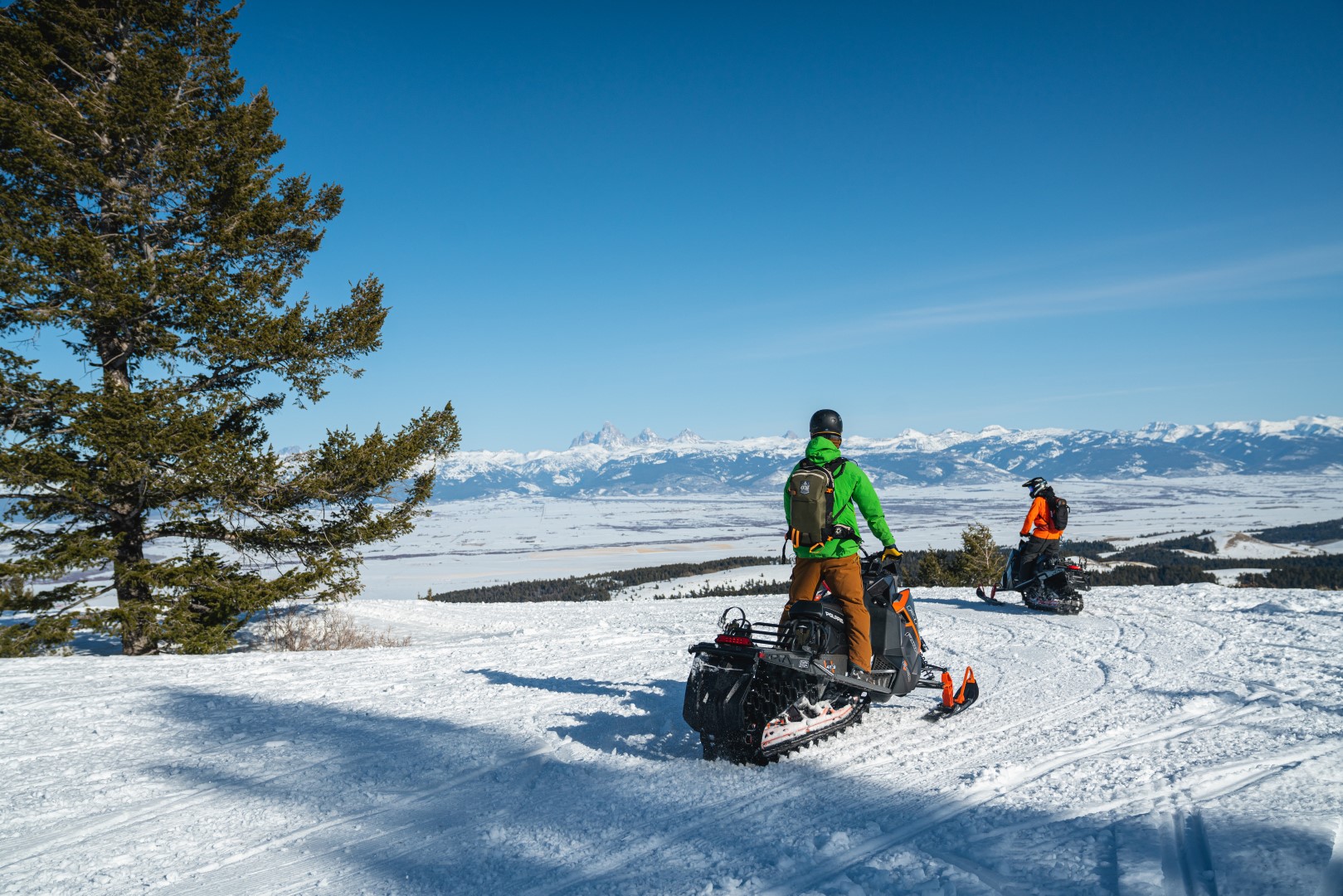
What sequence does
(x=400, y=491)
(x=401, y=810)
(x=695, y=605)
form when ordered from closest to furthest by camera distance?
(x=401, y=810), (x=400, y=491), (x=695, y=605)

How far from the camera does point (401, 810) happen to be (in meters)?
3.87

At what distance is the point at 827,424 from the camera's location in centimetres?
510

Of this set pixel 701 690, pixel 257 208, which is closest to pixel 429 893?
pixel 701 690

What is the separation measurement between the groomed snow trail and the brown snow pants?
2.02 ft

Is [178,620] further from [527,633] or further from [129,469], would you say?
[527,633]

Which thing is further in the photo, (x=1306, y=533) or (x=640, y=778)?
(x=1306, y=533)

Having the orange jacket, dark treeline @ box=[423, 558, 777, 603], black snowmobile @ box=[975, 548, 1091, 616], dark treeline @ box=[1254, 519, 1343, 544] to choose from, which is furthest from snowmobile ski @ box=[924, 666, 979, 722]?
dark treeline @ box=[1254, 519, 1343, 544]

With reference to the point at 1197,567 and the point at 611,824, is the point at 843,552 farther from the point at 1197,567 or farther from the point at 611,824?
the point at 1197,567

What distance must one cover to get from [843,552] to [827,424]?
923 mm

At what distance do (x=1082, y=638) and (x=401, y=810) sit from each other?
8.05m

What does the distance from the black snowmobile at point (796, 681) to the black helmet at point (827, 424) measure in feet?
4.01

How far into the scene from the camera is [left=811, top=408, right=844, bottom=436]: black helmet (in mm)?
5098

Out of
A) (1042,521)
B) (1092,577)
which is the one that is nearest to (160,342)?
(1042,521)

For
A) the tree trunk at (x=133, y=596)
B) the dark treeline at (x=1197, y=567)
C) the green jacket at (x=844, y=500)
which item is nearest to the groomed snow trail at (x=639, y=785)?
the green jacket at (x=844, y=500)
